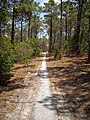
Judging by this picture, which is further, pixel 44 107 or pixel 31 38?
pixel 31 38

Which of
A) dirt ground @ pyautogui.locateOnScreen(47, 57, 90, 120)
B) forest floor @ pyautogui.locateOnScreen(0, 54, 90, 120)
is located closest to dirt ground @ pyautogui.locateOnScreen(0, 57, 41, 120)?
forest floor @ pyautogui.locateOnScreen(0, 54, 90, 120)

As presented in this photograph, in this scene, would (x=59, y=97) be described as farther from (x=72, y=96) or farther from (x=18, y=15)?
(x=18, y=15)

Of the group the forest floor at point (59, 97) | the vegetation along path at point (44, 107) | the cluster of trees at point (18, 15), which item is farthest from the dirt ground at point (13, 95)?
the cluster of trees at point (18, 15)

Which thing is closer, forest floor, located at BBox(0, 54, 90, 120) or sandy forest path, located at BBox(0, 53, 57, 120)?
sandy forest path, located at BBox(0, 53, 57, 120)

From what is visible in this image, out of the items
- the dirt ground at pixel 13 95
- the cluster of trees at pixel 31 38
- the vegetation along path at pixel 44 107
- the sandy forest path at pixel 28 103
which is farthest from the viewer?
the cluster of trees at pixel 31 38

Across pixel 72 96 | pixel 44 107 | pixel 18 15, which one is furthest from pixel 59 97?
pixel 18 15

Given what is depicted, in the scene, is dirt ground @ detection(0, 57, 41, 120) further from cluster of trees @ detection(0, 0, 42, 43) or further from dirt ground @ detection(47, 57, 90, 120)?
cluster of trees @ detection(0, 0, 42, 43)

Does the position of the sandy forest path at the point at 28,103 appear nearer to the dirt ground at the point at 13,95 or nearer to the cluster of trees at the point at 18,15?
the dirt ground at the point at 13,95

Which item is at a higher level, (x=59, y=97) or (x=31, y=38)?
(x=31, y=38)

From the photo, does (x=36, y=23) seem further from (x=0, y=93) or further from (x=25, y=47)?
(x=0, y=93)

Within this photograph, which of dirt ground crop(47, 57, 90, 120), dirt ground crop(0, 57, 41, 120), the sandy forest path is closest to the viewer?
the sandy forest path

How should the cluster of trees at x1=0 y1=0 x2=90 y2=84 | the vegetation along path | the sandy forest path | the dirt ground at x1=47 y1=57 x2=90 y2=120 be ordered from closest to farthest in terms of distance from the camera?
the vegetation along path
the sandy forest path
the dirt ground at x1=47 y1=57 x2=90 y2=120
the cluster of trees at x1=0 y1=0 x2=90 y2=84

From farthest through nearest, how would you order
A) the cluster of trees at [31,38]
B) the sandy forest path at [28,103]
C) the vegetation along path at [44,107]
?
the cluster of trees at [31,38] < the sandy forest path at [28,103] < the vegetation along path at [44,107]

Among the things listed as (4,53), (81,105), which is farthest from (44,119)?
(4,53)
